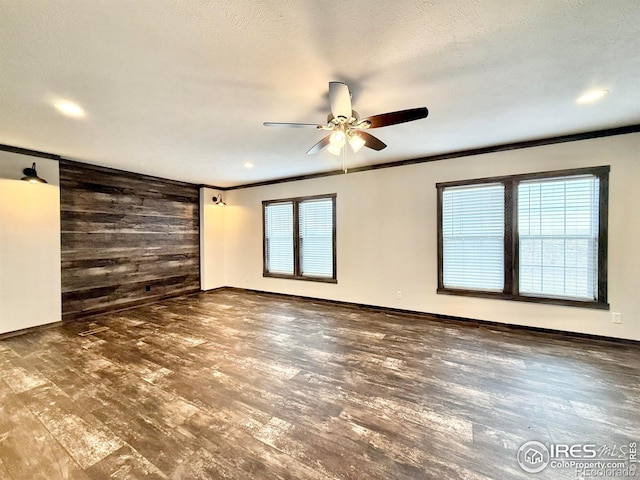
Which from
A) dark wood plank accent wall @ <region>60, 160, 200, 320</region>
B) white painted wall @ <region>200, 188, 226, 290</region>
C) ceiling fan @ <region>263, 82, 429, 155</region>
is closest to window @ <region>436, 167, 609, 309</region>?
ceiling fan @ <region>263, 82, 429, 155</region>

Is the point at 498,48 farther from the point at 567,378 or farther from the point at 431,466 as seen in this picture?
the point at 567,378

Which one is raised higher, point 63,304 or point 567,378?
point 63,304

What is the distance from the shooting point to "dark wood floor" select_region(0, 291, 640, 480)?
64.9 inches

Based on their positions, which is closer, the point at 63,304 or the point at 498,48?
the point at 498,48

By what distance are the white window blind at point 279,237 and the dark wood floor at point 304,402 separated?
2.45 metres

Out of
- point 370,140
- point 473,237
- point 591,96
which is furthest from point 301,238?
point 591,96

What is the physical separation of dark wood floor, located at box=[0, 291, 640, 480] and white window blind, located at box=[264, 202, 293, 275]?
8.05 feet

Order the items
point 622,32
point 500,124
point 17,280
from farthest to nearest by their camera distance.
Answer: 1. point 17,280
2. point 500,124
3. point 622,32

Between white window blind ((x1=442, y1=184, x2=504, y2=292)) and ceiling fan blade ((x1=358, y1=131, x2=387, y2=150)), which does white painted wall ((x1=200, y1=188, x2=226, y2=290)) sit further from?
white window blind ((x1=442, y1=184, x2=504, y2=292))

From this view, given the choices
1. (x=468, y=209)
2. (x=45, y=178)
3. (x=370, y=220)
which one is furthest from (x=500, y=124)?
(x=45, y=178)

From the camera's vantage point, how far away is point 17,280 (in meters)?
3.81

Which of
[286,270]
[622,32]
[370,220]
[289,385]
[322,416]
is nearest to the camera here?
[622,32]

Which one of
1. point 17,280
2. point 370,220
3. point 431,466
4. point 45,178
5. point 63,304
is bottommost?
point 431,466

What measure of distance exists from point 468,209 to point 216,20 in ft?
13.2
